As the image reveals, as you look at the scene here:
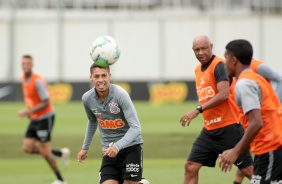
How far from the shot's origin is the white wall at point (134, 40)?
2009 inches

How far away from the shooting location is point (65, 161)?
58.2 ft

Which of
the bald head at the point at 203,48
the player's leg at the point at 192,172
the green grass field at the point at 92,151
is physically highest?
the bald head at the point at 203,48

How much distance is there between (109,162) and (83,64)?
41.3 meters

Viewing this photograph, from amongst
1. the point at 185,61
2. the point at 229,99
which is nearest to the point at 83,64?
the point at 185,61

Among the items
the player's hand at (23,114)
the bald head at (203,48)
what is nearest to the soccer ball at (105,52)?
the bald head at (203,48)

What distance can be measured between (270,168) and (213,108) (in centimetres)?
311

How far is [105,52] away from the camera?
34.4ft

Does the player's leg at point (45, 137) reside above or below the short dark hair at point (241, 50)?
below

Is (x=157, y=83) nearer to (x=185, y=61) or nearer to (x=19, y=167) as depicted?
(x=185, y=61)

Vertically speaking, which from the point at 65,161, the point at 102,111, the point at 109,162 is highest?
the point at 102,111

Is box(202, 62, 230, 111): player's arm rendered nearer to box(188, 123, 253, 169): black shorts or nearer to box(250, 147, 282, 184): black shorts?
box(188, 123, 253, 169): black shorts

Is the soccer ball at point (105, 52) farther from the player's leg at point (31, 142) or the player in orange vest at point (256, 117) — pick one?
the player's leg at point (31, 142)

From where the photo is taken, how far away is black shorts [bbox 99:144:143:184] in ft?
34.0

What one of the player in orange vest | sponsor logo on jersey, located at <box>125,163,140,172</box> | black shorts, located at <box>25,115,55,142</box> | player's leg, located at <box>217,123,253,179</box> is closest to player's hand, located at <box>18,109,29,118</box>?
black shorts, located at <box>25,115,55,142</box>
